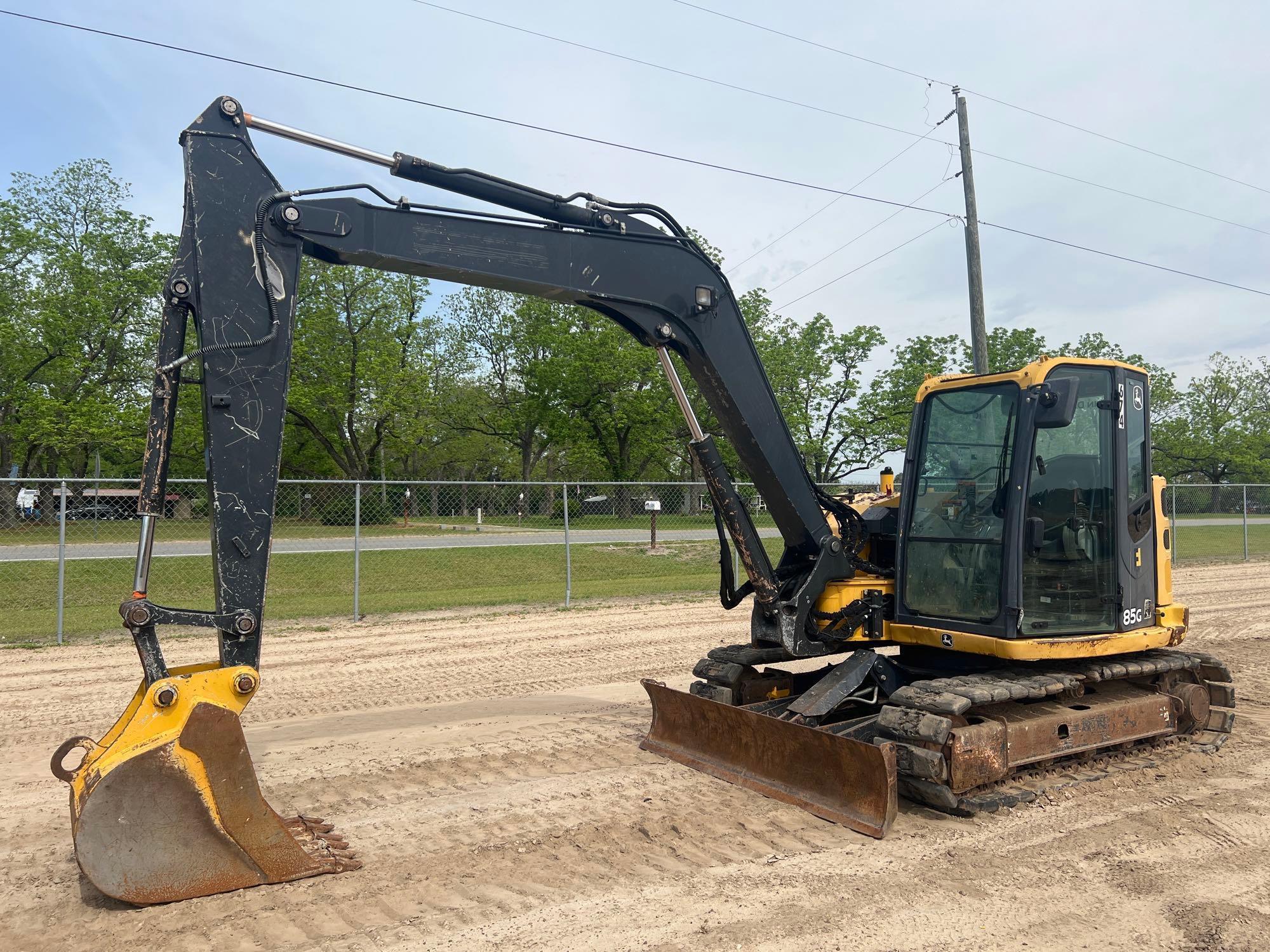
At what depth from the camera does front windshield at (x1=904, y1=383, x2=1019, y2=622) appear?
5.24 m

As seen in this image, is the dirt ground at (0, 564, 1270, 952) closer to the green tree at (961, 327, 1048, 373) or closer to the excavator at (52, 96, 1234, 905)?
the excavator at (52, 96, 1234, 905)

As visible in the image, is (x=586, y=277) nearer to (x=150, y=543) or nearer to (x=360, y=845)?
(x=150, y=543)

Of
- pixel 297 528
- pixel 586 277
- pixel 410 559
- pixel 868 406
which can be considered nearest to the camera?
pixel 586 277

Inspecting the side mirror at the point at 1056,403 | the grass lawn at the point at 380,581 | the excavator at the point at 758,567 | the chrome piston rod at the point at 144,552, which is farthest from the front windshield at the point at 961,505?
the grass lawn at the point at 380,581

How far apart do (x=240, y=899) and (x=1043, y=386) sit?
15.9ft

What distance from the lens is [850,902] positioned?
12.5ft

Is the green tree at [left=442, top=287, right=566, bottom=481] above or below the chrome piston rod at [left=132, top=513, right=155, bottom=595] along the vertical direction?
above

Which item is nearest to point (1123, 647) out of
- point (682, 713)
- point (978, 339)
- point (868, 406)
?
Result: point (682, 713)

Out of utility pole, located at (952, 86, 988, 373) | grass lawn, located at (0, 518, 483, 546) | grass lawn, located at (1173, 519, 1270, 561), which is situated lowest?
grass lawn, located at (1173, 519, 1270, 561)

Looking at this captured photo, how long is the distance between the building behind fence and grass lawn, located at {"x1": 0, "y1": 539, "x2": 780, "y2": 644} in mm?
33

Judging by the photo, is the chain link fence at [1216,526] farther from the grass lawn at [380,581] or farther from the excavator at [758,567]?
the excavator at [758,567]

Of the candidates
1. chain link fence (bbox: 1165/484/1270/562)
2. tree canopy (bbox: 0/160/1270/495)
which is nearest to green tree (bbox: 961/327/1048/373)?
tree canopy (bbox: 0/160/1270/495)

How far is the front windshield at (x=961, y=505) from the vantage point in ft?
17.2

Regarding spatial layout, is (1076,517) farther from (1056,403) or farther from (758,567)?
(758,567)
